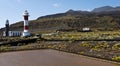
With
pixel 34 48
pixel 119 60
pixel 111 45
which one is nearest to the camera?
pixel 119 60

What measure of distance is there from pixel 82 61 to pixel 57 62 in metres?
1.51

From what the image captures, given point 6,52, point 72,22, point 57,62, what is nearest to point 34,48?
point 6,52

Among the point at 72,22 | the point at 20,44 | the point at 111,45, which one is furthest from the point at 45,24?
the point at 111,45

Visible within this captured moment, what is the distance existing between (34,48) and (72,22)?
10082cm

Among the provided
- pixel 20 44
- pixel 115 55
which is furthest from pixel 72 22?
pixel 115 55

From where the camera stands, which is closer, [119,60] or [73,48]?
[119,60]

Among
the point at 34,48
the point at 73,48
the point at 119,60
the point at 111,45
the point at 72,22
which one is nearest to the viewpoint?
the point at 119,60

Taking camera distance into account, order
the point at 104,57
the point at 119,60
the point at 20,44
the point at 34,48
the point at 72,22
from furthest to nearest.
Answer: the point at 72,22
the point at 20,44
the point at 34,48
the point at 104,57
the point at 119,60

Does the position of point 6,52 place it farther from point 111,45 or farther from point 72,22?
point 72,22

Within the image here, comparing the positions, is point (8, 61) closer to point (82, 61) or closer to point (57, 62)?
point (57, 62)

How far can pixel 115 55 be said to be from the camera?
61.8 feet

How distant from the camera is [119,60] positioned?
1708 centimetres

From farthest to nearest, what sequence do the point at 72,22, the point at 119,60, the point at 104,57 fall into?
the point at 72,22, the point at 104,57, the point at 119,60

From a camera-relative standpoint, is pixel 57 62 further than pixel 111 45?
No
